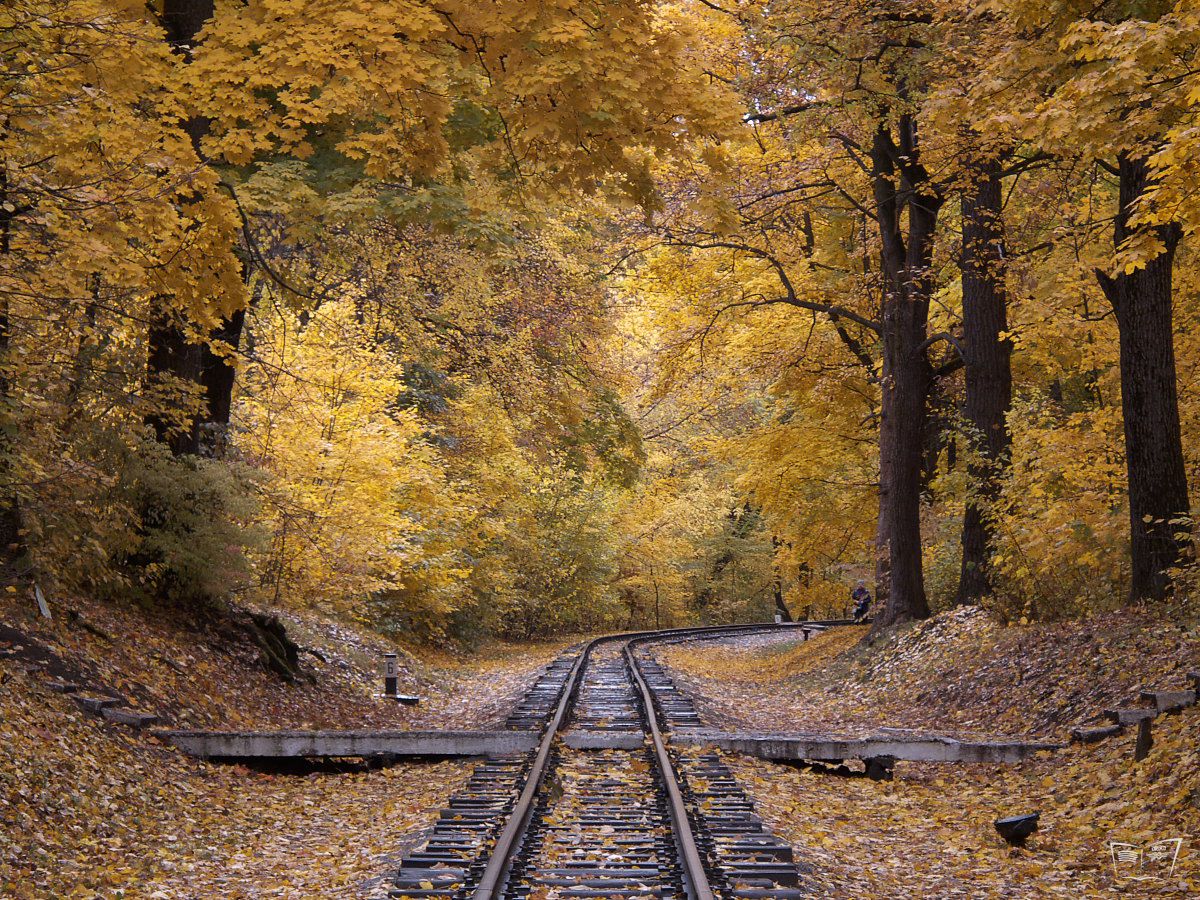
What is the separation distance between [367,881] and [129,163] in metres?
5.32

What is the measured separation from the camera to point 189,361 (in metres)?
13.6

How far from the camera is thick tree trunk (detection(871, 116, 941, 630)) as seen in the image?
19.0 m

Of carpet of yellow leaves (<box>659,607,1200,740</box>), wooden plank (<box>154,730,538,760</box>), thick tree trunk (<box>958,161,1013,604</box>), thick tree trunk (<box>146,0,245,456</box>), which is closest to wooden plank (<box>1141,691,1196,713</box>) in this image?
carpet of yellow leaves (<box>659,607,1200,740</box>)

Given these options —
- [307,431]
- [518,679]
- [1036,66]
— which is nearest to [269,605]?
[307,431]

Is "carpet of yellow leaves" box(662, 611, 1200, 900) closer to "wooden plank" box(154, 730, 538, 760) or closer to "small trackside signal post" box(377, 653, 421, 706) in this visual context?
"wooden plank" box(154, 730, 538, 760)

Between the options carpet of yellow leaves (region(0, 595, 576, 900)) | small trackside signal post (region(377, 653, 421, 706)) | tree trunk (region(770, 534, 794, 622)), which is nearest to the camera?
carpet of yellow leaves (region(0, 595, 576, 900))

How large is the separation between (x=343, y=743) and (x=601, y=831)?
3.75m

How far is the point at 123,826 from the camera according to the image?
7.92 metres

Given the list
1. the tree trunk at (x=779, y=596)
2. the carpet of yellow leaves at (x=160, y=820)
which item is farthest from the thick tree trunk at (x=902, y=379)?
the tree trunk at (x=779, y=596)

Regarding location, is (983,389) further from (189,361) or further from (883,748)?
(189,361)

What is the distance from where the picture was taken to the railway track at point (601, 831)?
259 inches

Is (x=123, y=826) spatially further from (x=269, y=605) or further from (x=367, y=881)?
(x=269, y=605)

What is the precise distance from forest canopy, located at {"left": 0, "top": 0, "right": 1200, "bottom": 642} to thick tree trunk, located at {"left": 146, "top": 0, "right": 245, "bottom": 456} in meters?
0.07

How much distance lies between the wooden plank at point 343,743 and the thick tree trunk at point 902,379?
33.0 ft
